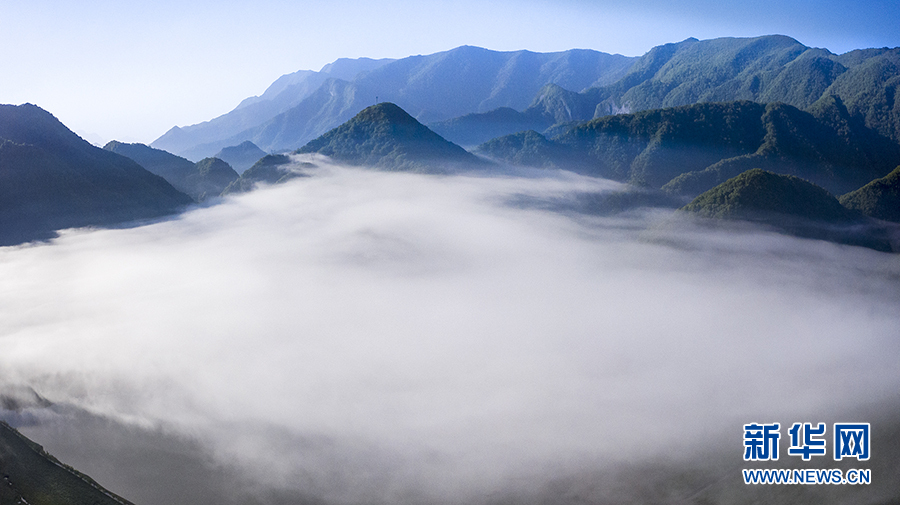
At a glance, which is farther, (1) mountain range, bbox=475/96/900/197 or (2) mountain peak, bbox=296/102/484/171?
(1) mountain range, bbox=475/96/900/197

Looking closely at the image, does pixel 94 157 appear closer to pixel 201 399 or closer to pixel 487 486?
pixel 201 399

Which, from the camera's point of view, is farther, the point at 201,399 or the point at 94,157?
the point at 94,157

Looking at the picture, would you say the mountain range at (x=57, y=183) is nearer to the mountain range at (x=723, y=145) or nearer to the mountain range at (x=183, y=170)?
the mountain range at (x=183, y=170)

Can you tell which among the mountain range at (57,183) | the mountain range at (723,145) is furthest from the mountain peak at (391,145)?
the mountain range at (57,183)

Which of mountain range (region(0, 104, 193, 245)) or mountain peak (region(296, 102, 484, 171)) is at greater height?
mountain peak (region(296, 102, 484, 171))

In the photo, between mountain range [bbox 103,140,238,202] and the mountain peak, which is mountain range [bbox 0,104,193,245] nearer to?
mountain range [bbox 103,140,238,202]

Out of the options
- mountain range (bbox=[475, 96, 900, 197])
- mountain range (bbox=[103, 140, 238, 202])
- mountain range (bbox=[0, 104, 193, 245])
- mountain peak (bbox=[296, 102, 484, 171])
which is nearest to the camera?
mountain range (bbox=[0, 104, 193, 245])

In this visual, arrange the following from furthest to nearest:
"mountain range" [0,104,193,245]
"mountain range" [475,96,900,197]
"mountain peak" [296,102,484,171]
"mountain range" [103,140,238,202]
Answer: "mountain range" [103,140,238,202]
"mountain range" [475,96,900,197]
"mountain peak" [296,102,484,171]
"mountain range" [0,104,193,245]

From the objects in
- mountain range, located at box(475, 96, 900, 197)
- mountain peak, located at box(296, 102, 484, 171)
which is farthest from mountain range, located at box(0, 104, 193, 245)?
mountain range, located at box(475, 96, 900, 197)

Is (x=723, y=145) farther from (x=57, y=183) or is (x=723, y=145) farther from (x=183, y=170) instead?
(x=57, y=183)

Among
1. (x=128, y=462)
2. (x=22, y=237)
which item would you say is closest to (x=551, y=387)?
(x=128, y=462)

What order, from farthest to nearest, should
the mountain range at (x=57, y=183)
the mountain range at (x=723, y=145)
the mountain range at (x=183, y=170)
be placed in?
the mountain range at (x=183, y=170) → the mountain range at (x=723, y=145) → the mountain range at (x=57, y=183)
